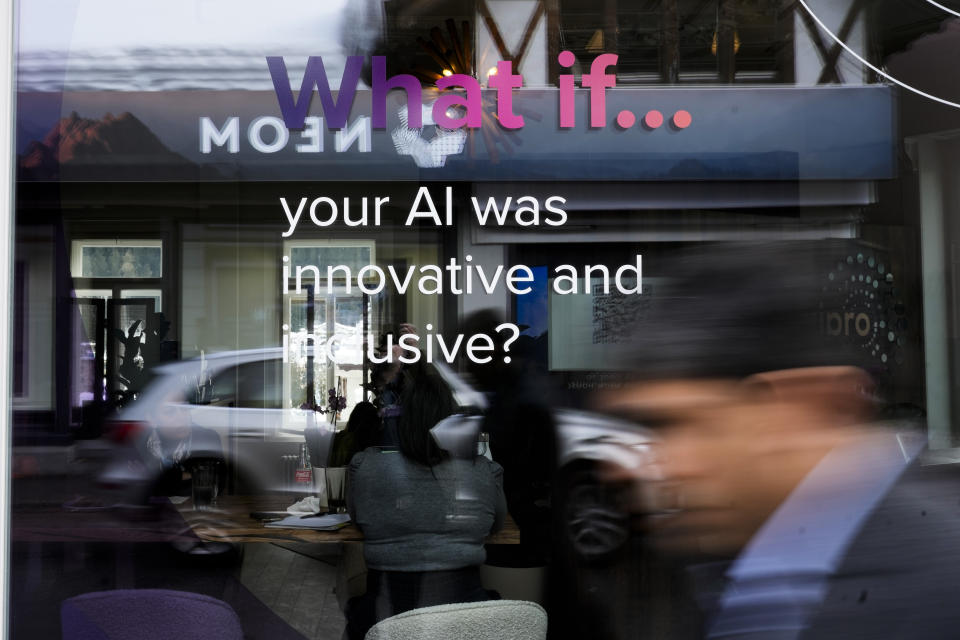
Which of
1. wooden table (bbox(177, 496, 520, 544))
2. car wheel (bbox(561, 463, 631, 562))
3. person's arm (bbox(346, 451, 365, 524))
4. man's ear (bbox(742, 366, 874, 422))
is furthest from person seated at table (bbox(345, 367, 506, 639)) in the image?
man's ear (bbox(742, 366, 874, 422))

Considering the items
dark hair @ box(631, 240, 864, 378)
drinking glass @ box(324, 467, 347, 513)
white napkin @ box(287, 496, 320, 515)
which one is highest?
dark hair @ box(631, 240, 864, 378)

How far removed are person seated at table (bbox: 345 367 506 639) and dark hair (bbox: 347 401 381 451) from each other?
647 millimetres

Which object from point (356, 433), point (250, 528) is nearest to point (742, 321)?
point (250, 528)

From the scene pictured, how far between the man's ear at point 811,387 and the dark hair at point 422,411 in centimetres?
187

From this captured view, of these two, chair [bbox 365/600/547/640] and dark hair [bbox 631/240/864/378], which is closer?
dark hair [bbox 631/240/864/378]

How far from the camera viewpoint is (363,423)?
3.78 meters

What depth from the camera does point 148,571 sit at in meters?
4.32

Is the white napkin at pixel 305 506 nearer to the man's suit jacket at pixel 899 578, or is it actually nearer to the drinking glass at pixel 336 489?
the drinking glass at pixel 336 489

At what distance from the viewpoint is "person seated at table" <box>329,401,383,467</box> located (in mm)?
3562

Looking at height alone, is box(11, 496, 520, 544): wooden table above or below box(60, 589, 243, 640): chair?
below

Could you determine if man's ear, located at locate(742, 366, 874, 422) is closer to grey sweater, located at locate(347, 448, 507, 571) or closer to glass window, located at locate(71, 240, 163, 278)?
grey sweater, located at locate(347, 448, 507, 571)

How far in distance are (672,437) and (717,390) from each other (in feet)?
0.36

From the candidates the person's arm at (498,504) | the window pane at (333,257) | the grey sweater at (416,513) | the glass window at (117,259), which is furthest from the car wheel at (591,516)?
the glass window at (117,259)

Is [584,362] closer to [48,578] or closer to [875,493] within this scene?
[48,578]
